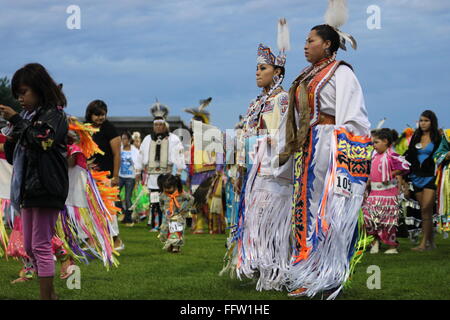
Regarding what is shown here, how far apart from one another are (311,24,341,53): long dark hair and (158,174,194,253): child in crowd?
380 centimetres

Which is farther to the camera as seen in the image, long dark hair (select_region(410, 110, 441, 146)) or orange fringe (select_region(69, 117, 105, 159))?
long dark hair (select_region(410, 110, 441, 146))

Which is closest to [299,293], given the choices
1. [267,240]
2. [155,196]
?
[267,240]

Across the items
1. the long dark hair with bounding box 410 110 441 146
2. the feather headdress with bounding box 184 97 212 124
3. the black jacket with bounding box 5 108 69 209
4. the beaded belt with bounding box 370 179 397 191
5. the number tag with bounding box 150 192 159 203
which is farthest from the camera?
the feather headdress with bounding box 184 97 212 124

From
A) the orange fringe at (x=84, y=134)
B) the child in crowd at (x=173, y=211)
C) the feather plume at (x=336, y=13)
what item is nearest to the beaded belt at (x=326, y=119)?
the feather plume at (x=336, y=13)

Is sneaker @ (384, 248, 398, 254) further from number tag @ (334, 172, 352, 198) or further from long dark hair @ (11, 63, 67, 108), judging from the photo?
long dark hair @ (11, 63, 67, 108)

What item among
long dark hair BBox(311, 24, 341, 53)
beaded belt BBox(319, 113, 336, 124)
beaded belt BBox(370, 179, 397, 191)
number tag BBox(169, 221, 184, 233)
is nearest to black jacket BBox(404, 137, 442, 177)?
beaded belt BBox(370, 179, 397, 191)

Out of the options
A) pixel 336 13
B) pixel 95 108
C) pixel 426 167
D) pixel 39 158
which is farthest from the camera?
pixel 426 167

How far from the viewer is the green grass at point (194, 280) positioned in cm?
471

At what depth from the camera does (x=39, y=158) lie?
387 centimetres

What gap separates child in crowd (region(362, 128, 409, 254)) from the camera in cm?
811

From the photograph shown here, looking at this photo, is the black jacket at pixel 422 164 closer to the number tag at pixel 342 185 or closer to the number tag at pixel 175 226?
the number tag at pixel 175 226

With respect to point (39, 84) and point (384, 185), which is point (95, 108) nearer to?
point (39, 84)

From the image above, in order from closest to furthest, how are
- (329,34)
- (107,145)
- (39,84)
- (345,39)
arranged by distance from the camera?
(39,84) → (329,34) → (345,39) → (107,145)

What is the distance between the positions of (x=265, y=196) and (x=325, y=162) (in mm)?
654
